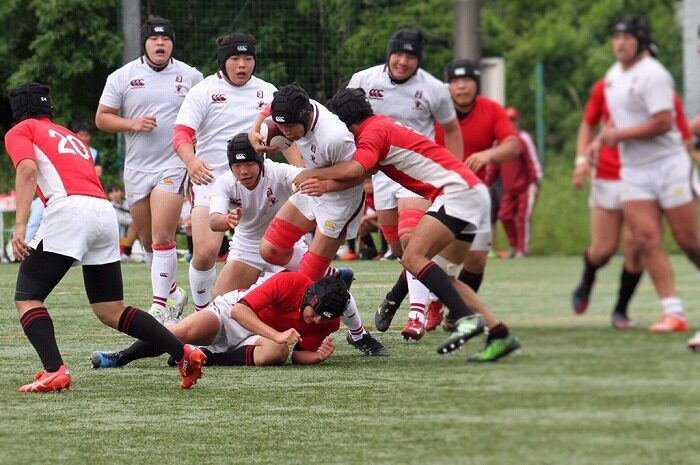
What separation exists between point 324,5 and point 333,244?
11.2 meters

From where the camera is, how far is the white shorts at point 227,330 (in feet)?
22.9

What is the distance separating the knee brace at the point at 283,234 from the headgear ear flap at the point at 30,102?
1642mm

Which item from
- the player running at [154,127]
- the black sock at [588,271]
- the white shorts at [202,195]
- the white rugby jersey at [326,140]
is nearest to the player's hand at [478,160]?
the white rugby jersey at [326,140]

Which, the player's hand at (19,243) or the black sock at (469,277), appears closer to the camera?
the player's hand at (19,243)

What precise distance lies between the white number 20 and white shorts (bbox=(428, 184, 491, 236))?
189 cm

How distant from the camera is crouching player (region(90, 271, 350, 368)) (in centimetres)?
654

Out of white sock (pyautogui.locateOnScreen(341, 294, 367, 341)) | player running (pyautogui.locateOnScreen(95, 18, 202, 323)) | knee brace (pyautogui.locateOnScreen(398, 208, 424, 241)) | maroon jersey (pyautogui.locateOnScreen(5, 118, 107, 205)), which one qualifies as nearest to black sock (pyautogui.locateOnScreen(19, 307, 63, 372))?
maroon jersey (pyautogui.locateOnScreen(5, 118, 107, 205))

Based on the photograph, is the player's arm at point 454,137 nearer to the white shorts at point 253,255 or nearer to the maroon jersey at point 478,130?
the maroon jersey at point 478,130

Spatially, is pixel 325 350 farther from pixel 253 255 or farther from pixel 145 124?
pixel 145 124

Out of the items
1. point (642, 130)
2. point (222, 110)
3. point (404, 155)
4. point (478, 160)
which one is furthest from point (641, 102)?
point (222, 110)

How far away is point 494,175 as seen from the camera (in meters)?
15.8

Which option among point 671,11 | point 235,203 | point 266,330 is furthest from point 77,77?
point 671,11

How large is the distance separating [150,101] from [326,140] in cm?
358

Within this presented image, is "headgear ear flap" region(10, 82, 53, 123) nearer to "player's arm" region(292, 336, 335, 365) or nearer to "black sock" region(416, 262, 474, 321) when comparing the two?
"player's arm" region(292, 336, 335, 365)
